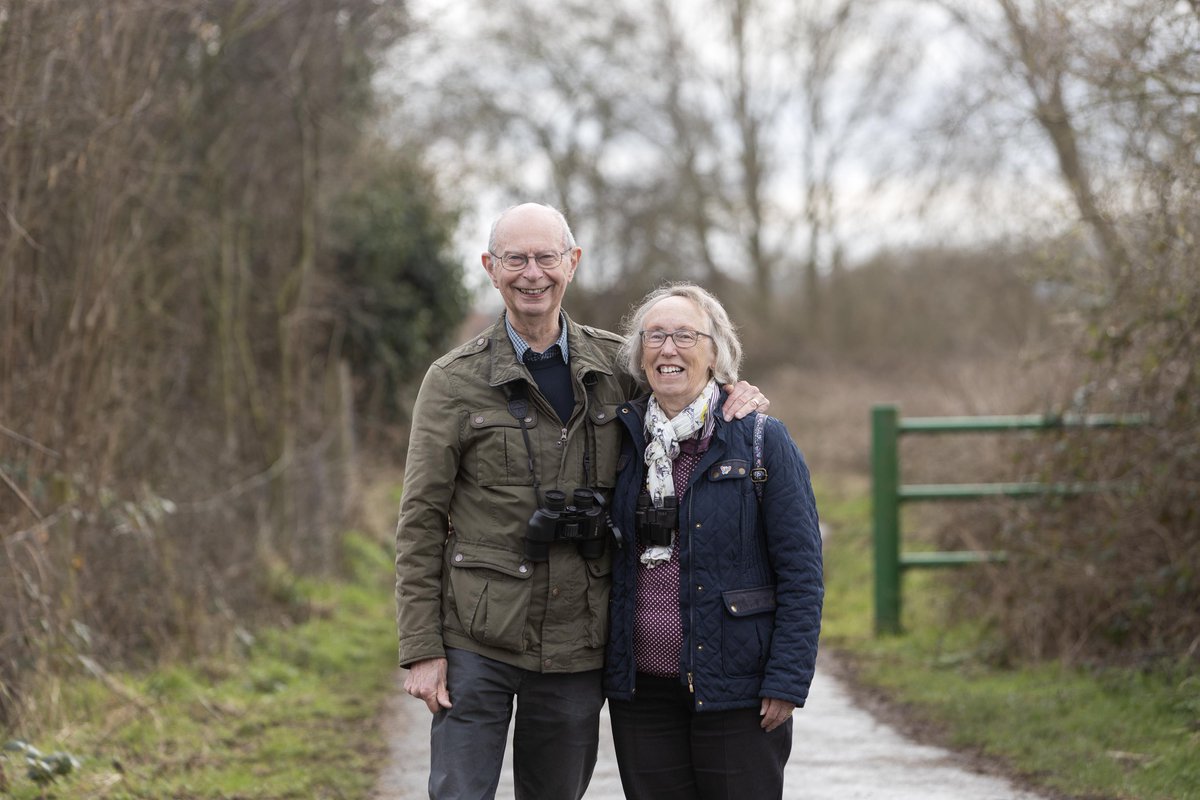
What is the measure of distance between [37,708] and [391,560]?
897 centimetres

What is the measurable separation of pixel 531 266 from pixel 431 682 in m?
1.23

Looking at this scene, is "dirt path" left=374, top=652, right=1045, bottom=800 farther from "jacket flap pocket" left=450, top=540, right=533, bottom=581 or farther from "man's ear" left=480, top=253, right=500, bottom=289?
"man's ear" left=480, top=253, right=500, bottom=289

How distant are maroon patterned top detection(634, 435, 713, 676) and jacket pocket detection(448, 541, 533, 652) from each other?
323mm

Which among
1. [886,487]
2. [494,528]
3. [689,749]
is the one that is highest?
[494,528]

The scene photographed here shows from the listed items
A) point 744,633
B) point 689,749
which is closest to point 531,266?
point 744,633

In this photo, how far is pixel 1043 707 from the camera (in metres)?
7.27

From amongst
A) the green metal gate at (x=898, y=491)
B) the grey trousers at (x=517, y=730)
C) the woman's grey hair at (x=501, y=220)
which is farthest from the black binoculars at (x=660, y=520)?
the green metal gate at (x=898, y=491)

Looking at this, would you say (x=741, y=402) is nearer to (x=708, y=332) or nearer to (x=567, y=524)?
(x=708, y=332)

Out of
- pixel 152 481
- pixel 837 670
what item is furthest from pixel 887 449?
pixel 152 481

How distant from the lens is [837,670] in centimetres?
930

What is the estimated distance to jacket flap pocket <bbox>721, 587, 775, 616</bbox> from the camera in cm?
412

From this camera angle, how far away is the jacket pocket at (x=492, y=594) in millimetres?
4215

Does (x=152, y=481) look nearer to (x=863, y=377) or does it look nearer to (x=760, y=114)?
(x=863, y=377)

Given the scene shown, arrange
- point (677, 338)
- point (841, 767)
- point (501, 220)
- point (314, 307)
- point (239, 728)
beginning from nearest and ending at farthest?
point (677, 338)
point (501, 220)
point (841, 767)
point (239, 728)
point (314, 307)
